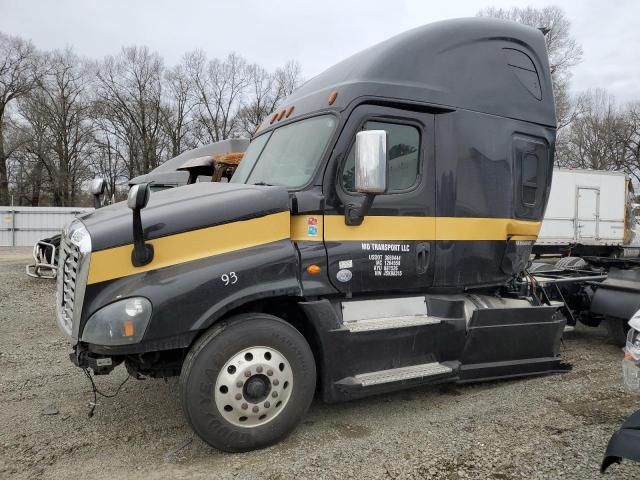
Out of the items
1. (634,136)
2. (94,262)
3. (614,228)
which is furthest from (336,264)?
(634,136)

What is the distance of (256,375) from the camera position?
358 cm

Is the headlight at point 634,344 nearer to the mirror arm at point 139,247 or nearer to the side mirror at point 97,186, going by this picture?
the mirror arm at point 139,247

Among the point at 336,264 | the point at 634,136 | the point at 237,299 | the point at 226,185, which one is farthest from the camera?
the point at 634,136

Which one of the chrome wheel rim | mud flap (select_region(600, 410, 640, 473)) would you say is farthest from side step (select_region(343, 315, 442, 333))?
mud flap (select_region(600, 410, 640, 473))

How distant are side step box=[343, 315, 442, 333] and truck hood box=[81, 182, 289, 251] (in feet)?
3.54

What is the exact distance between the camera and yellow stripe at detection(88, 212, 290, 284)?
11.0ft

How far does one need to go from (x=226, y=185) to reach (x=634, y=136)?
55.5m

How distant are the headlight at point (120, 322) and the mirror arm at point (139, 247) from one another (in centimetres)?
26

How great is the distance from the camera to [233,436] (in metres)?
3.54

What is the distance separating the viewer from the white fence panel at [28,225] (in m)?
24.2

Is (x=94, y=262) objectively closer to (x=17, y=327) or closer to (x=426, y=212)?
(x=426, y=212)

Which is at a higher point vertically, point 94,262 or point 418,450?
point 94,262

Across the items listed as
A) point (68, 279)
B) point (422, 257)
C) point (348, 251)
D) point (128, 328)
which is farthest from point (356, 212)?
point (68, 279)

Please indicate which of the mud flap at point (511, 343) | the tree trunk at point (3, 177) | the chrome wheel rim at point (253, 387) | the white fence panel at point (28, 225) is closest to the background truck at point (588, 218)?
the mud flap at point (511, 343)
